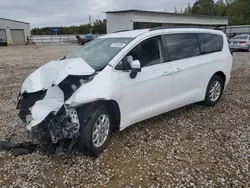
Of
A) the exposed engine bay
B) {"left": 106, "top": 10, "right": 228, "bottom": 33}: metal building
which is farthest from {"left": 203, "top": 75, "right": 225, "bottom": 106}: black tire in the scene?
{"left": 106, "top": 10, "right": 228, "bottom": 33}: metal building

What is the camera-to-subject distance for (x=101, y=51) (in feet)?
12.5

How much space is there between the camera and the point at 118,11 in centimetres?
2623

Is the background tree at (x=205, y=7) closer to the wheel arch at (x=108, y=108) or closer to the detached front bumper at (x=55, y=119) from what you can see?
the wheel arch at (x=108, y=108)

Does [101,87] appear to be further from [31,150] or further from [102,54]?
[31,150]

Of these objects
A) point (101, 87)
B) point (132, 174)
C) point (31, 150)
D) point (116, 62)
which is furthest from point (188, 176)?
point (31, 150)

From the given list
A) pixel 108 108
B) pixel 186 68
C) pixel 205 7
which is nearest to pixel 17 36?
pixel 205 7

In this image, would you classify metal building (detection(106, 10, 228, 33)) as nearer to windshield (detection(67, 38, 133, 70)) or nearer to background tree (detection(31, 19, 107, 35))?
windshield (detection(67, 38, 133, 70))

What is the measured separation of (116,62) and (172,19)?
30263 millimetres

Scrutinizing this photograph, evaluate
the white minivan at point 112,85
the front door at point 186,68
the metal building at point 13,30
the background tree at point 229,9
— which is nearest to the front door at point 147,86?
the white minivan at point 112,85

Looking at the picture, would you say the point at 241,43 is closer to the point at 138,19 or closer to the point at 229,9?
the point at 138,19

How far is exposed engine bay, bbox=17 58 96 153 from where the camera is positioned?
2750 millimetres

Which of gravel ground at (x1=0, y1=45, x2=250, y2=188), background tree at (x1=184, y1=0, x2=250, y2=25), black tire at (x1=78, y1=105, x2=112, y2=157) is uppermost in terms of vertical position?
background tree at (x1=184, y1=0, x2=250, y2=25)

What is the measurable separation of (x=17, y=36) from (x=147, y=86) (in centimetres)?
4956

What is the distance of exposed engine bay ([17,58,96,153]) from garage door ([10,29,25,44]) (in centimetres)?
4795
